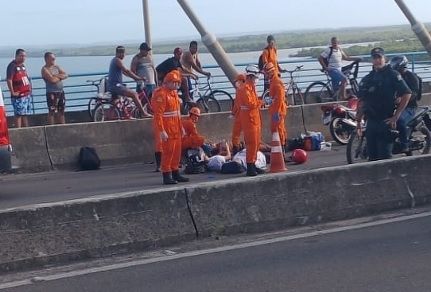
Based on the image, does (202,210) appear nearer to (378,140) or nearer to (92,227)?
(92,227)

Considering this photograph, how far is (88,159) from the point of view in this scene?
17.0m

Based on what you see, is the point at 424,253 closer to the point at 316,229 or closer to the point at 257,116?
the point at 316,229

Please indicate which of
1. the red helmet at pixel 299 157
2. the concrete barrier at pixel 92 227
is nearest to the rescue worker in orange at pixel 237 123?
the red helmet at pixel 299 157

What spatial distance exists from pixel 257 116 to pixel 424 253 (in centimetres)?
605

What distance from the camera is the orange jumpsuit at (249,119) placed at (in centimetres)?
1422

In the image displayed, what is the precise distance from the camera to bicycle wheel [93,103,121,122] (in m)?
19.9

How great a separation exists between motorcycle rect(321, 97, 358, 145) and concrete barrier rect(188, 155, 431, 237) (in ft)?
21.4

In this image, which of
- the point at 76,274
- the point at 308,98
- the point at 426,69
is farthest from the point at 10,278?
the point at 426,69

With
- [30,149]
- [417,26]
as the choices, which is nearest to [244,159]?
[30,149]

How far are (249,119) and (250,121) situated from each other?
0.04m

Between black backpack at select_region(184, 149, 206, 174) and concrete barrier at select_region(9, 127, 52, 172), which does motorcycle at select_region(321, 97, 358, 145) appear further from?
concrete barrier at select_region(9, 127, 52, 172)

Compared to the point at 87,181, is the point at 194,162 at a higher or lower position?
higher

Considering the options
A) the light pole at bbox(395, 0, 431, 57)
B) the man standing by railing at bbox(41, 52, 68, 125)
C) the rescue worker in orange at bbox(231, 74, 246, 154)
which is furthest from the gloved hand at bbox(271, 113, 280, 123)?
the light pole at bbox(395, 0, 431, 57)

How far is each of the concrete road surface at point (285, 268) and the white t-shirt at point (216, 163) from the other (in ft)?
18.6
